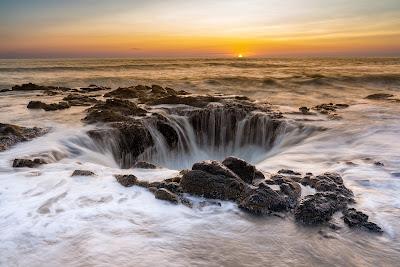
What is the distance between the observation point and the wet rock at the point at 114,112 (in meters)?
11.6

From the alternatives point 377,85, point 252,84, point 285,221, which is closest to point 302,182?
point 285,221

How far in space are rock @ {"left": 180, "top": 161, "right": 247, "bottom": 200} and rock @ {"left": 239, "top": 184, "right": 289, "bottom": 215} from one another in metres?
0.23

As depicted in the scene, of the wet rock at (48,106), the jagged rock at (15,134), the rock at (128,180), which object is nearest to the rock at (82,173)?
the rock at (128,180)

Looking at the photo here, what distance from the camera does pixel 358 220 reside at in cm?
535

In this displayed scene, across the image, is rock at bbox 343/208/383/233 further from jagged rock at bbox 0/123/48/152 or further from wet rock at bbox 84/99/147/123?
wet rock at bbox 84/99/147/123

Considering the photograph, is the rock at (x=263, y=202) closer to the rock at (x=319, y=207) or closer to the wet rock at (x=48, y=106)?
the rock at (x=319, y=207)

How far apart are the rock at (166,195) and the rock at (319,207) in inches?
65.2

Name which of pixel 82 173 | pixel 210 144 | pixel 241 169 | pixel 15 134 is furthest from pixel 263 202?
pixel 210 144

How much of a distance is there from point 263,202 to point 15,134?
656cm

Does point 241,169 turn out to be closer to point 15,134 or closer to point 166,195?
point 166,195

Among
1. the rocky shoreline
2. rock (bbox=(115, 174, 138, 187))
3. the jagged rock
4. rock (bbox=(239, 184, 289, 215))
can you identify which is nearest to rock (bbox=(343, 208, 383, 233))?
the rocky shoreline

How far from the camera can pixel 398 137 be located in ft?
34.9

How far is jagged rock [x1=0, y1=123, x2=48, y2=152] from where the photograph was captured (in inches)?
354

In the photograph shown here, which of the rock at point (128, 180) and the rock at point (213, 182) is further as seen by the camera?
the rock at point (128, 180)
